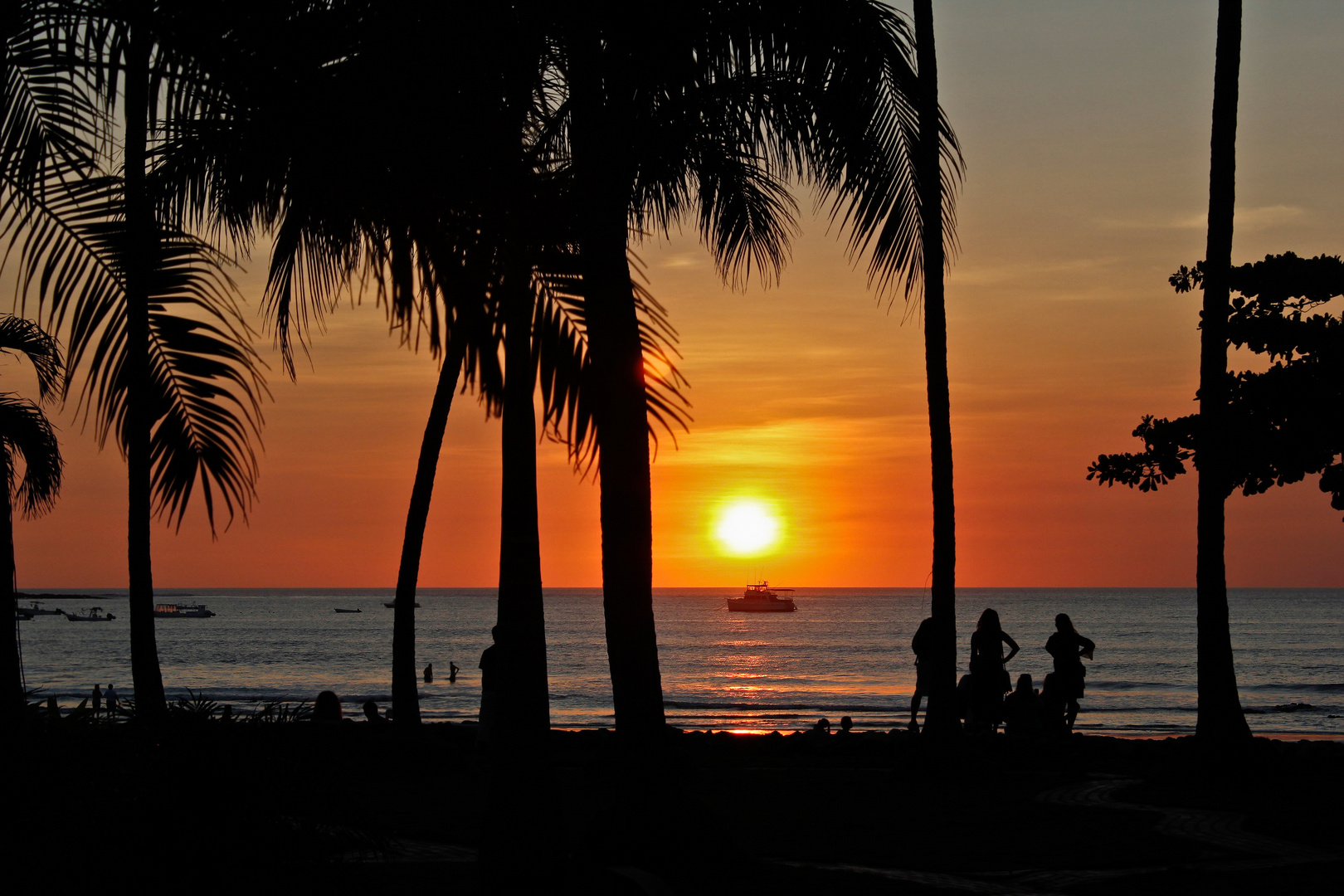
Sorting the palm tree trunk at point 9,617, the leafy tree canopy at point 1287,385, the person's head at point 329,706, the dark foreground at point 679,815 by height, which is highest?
the leafy tree canopy at point 1287,385

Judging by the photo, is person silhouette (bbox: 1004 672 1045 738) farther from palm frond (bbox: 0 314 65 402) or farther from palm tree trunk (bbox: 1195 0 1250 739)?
palm frond (bbox: 0 314 65 402)

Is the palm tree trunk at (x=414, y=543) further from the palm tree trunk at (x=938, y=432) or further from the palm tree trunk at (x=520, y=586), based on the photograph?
the palm tree trunk at (x=520, y=586)

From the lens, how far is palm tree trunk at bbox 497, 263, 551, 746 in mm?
7367

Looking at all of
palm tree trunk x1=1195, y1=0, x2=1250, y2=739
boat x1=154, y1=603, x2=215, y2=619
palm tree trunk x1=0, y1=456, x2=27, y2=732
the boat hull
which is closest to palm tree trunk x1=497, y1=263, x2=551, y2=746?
palm tree trunk x1=0, y1=456, x2=27, y2=732

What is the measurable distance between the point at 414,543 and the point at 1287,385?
1131 cm

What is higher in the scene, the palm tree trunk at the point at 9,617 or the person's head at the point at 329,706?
the palm tree trunk at the point at 9,617

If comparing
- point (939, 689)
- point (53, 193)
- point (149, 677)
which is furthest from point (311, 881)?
point (939, 689)

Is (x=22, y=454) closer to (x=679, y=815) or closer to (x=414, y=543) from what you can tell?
(x=414, y=543)

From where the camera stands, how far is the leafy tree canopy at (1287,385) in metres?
11.2

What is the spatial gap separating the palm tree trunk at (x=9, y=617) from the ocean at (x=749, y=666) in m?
3.73

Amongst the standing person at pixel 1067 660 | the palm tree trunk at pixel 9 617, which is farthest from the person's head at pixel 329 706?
the palm tree trunk at pixel 9 617

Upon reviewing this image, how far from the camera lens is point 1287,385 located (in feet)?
38.4

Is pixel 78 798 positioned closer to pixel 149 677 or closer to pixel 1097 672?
pixel 149 677

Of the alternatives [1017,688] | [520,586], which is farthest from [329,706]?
[520,586]
